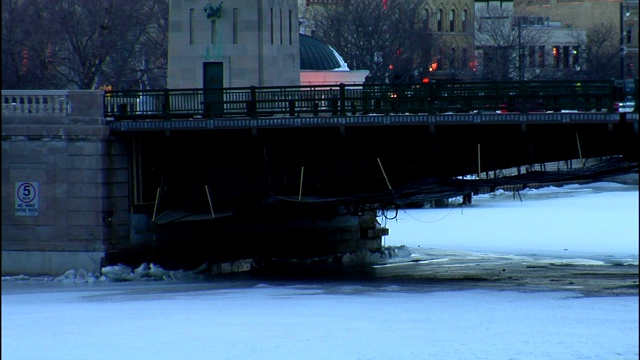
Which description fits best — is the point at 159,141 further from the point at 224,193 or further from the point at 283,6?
the point at 283,6

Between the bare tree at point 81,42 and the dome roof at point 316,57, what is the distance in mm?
14319

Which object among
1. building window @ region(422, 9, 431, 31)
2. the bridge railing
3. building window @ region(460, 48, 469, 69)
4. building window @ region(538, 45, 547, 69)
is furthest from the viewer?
building window @ region(422, 9, 431, 31)

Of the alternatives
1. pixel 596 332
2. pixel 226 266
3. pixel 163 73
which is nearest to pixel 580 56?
pixel 163 73

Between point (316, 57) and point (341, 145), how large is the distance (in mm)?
21020

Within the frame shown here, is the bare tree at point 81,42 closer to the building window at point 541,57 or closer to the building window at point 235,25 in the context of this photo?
the building window at point 235,25

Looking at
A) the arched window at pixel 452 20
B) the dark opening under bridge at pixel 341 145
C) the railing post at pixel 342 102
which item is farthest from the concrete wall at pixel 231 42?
the arched window at pixel 452 20

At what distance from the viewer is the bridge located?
33219mm

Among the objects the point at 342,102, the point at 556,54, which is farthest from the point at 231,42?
the point at 556,54

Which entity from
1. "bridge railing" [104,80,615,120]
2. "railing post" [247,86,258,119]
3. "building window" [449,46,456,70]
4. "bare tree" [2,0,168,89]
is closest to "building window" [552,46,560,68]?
"building window" [449,46,456,70]

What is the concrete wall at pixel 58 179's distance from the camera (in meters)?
36.1

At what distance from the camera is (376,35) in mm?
88375

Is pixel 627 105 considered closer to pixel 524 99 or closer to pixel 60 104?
pixel 524 99

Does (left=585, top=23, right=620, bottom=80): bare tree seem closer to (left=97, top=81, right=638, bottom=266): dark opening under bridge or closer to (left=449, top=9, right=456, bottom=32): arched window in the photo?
(left=449, top=9, right=456, bottom=32): arched window

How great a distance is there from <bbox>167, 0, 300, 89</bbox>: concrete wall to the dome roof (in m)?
9.27
